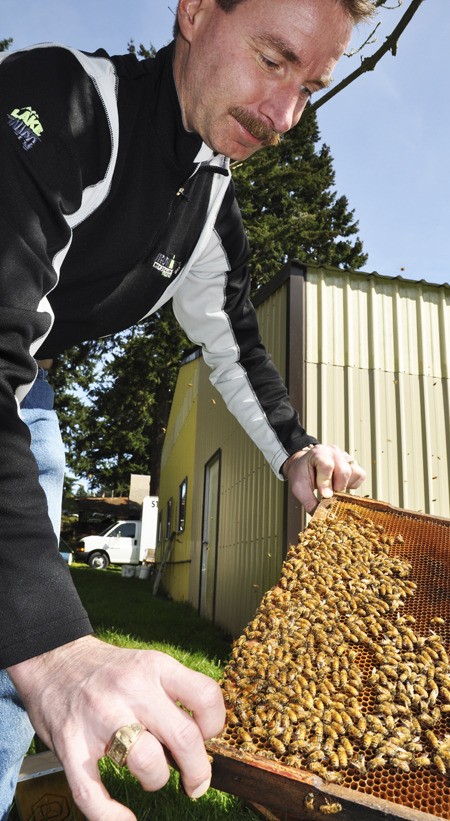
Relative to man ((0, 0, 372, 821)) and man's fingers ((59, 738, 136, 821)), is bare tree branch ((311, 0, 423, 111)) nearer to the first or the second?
man ((0, 0, 372, 821))

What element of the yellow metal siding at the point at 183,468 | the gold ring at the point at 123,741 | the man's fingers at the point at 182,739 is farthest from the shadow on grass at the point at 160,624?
the gold ring at the point at 123,741

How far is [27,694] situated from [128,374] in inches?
1053

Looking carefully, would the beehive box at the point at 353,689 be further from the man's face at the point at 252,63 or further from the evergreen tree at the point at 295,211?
the evergreen tree at the point at 295,211

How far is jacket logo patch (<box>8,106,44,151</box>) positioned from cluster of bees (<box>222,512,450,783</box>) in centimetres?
153

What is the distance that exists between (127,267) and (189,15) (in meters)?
0.86

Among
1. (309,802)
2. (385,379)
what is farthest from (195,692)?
(385,379)

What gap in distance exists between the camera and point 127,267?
2043mm

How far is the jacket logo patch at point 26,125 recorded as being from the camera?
1.32 metres

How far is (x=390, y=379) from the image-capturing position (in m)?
6.59

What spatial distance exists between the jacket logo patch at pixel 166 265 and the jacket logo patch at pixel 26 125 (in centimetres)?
79

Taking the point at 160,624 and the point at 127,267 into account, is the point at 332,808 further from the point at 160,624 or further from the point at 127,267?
the point at 160,624

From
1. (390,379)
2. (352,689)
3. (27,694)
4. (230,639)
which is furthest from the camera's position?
(230,639)

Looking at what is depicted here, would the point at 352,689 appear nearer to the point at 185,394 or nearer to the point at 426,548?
the point at 426,548

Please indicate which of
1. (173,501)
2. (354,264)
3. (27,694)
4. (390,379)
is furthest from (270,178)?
(27,694)
